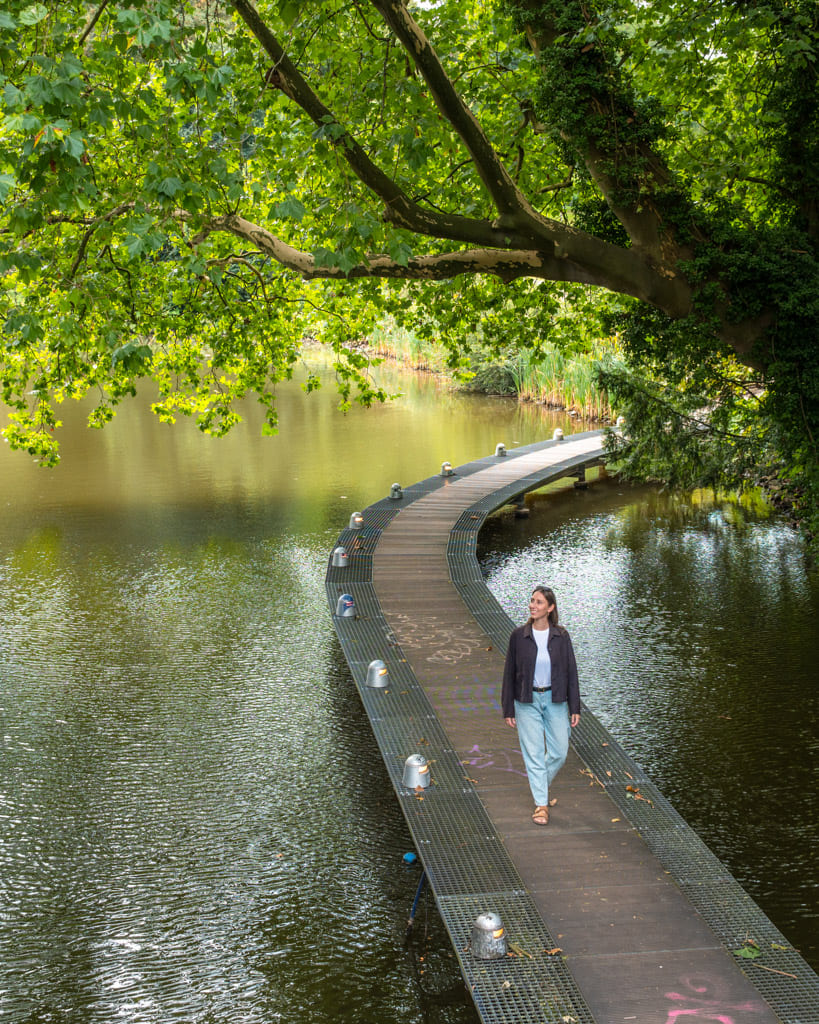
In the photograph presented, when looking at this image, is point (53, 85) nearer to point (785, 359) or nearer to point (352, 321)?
point (785, 359)

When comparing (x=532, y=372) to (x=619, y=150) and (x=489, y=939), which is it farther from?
(x=489, y=939)

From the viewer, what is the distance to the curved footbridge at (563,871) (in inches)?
169

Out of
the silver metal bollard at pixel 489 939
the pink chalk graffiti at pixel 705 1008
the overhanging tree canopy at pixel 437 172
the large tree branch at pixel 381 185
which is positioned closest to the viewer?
the pink chalk graffiti at pixel 705 1008

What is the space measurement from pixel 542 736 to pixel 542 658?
52 cm

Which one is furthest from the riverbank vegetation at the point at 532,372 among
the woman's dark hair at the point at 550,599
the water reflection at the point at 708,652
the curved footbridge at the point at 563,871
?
the woman's dark hair at the point at 550,599

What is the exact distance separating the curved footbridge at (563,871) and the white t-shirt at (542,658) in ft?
3.21

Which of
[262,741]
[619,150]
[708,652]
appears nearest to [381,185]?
[619,150]

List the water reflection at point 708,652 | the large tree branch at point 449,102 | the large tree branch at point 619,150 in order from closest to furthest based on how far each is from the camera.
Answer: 1. the water reflection at point 708,652
2. the large tree branch at point 449,102
3. the large tree branch at point 619,150

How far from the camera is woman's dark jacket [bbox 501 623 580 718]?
18.2ft

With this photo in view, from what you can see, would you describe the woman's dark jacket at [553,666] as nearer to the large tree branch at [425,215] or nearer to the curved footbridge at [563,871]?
the curved footbridge at [563,871]

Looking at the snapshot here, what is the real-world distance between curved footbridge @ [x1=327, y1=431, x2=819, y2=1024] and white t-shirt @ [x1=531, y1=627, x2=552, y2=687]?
979 millimetres

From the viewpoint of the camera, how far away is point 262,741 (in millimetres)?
8008

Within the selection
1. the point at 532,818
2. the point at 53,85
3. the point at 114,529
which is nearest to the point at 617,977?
the point at 532,818

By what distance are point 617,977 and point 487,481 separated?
12659 mm
